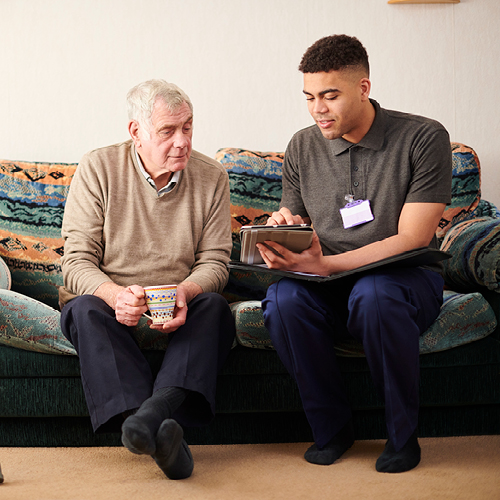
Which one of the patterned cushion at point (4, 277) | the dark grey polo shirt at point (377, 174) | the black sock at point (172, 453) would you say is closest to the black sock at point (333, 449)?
the black sock at point (172, 453)

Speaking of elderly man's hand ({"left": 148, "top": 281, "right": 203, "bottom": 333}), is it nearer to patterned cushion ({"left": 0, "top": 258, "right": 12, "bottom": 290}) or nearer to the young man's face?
the young man's face

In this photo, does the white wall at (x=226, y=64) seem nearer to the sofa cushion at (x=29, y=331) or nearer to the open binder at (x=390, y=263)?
the sofa cushion at (x=29, y=331)

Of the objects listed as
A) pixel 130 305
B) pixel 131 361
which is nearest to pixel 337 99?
pixel 130 305

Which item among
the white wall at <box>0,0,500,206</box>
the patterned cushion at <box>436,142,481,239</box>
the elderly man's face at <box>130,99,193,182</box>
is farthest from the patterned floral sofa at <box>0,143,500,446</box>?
the white wall at <box>0,0,500,206</box>

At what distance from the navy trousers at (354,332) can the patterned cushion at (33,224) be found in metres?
0.99

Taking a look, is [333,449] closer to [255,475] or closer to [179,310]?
[255,475]

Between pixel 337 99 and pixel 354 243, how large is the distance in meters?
0.44

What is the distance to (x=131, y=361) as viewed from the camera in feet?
4.67

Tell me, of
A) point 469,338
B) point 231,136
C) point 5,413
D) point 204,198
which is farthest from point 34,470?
point 231,136

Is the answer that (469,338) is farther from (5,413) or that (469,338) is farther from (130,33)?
(130,33)

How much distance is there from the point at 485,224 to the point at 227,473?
113 cm

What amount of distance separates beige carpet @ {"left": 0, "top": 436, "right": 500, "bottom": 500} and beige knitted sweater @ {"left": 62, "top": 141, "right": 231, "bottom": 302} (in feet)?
1.63

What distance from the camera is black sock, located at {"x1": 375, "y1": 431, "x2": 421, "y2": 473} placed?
1.35 metres

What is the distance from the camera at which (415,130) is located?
1.65m
